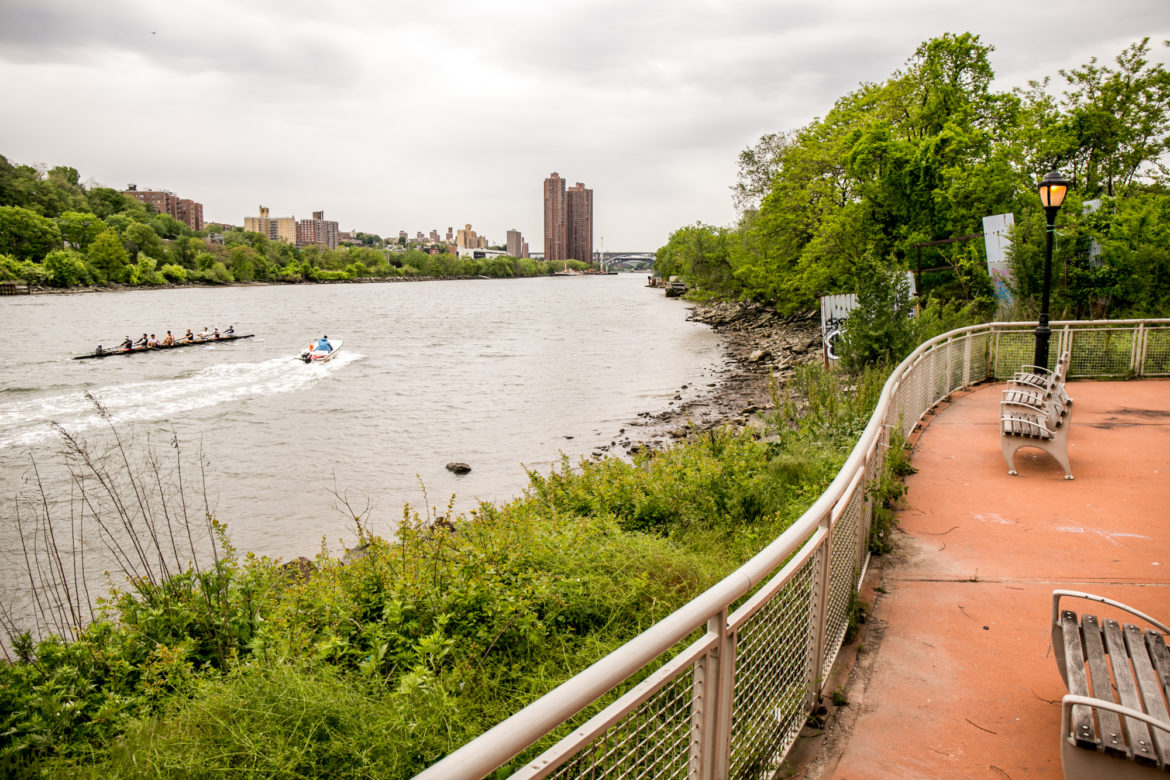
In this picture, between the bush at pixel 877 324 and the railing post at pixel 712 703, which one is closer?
the railing post at pixel 712 703

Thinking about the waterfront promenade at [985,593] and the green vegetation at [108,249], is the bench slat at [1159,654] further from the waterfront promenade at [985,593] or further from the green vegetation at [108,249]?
the green vegetation at [108,249]

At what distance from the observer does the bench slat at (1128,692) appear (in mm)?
2361

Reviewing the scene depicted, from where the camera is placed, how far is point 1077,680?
2.86m

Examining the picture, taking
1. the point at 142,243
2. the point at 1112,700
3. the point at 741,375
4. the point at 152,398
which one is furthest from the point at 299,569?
the point at 142,243

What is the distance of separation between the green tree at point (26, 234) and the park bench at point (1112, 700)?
13422cm

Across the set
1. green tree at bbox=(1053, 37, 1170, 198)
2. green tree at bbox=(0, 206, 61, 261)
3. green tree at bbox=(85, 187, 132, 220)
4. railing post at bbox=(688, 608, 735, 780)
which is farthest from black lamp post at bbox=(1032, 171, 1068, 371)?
green tree at bbox=(85, 187, 132, 220)

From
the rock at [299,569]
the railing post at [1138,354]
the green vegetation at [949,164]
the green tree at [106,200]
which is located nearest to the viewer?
the rock at [299,569]

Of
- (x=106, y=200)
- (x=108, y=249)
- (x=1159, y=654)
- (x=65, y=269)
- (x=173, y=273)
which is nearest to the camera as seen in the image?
(x=1159, y=654)

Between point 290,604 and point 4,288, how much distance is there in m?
112

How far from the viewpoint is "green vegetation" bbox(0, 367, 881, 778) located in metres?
3.54

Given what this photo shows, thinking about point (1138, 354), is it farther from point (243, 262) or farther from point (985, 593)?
point (243, 262)

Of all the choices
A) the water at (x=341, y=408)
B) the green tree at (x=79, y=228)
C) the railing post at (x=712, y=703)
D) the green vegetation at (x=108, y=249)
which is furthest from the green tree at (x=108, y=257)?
the railing post at (x=712, y=703)

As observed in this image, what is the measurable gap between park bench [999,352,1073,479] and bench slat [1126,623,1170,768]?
5069 millimetres

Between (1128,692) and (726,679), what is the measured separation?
1.68 meters
